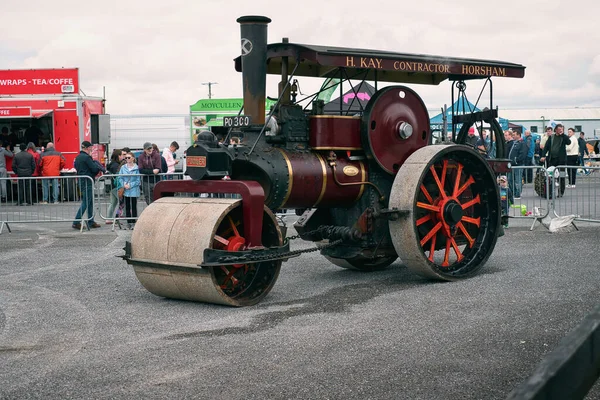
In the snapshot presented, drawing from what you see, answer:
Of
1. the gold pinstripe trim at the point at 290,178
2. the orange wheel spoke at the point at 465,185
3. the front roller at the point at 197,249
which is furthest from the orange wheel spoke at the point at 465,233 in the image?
the front roller at the point at 197,249

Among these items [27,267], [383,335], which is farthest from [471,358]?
[27,267]

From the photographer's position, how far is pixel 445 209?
788 cm

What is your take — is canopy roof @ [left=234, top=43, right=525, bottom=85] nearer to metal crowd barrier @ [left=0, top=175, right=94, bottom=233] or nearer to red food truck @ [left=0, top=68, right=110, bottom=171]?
metal crowd barrier @ [left=0, top=175, right=94, bottom=233]

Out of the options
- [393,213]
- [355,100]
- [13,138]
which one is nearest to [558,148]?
[355,100]

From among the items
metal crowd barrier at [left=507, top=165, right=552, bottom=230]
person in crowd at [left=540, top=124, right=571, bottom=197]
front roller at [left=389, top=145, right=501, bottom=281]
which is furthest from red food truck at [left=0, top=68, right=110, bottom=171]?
front roller at [left=389, top=145, right=501, bottom=281]

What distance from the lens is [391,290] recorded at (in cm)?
737

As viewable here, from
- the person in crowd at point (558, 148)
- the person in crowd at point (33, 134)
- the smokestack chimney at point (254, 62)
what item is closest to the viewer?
the smokestack chimney at point (254, 62)

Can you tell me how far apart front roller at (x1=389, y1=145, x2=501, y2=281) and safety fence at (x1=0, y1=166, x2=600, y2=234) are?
176 inches

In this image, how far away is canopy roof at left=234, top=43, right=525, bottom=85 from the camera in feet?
23.8

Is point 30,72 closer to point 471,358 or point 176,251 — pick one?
point 176,251

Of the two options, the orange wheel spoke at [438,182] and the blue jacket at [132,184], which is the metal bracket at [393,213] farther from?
the blue jacket at [132,184]

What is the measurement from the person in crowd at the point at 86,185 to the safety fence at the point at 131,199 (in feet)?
0.05

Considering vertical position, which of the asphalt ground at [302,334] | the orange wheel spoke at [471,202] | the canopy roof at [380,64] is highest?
the canopy roof at [380,64]

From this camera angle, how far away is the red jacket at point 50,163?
65.7 feet
